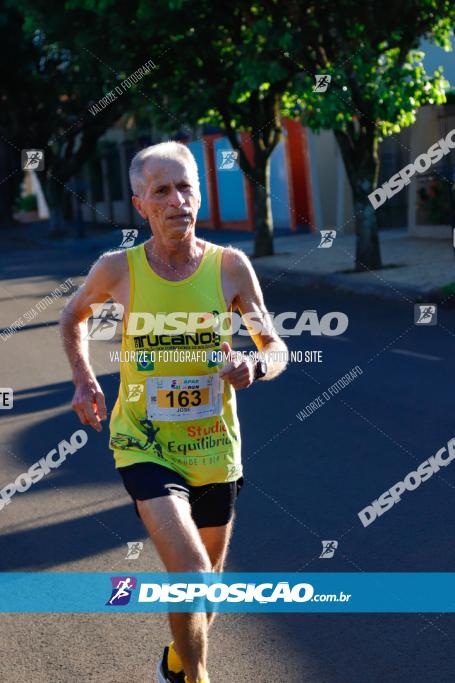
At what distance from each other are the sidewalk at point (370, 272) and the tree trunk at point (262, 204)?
367 mm

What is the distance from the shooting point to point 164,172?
3.54 metres

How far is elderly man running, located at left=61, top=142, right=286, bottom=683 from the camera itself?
3561 millimetres

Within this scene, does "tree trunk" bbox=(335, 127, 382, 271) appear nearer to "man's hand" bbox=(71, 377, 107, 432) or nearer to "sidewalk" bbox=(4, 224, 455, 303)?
"sidewalk" bbox=(4, 224, 455, 303)

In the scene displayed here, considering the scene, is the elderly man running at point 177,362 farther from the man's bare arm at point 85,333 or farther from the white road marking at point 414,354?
the white road marking at point 414,354

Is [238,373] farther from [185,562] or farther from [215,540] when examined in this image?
[215,540]

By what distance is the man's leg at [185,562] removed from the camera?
3264 mm

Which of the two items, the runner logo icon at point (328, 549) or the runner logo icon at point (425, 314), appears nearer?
the runner logo icon at point (328, 549)

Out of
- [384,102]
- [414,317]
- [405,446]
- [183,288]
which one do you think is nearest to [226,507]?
[183,288]

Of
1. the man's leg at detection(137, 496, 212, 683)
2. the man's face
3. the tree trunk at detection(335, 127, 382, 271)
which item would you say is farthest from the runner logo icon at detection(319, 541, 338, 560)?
the tree trunk at detection(335, 127, 382, 271)

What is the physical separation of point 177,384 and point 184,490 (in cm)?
36

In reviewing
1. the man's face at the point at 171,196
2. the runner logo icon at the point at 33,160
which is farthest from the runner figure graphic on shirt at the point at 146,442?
the runner logo icon at the point at 33,160

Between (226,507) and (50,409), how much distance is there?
6.01 m

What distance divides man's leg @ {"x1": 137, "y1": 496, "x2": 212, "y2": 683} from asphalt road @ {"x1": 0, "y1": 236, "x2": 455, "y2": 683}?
2.53 ft

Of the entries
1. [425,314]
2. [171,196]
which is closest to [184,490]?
[171,196]
